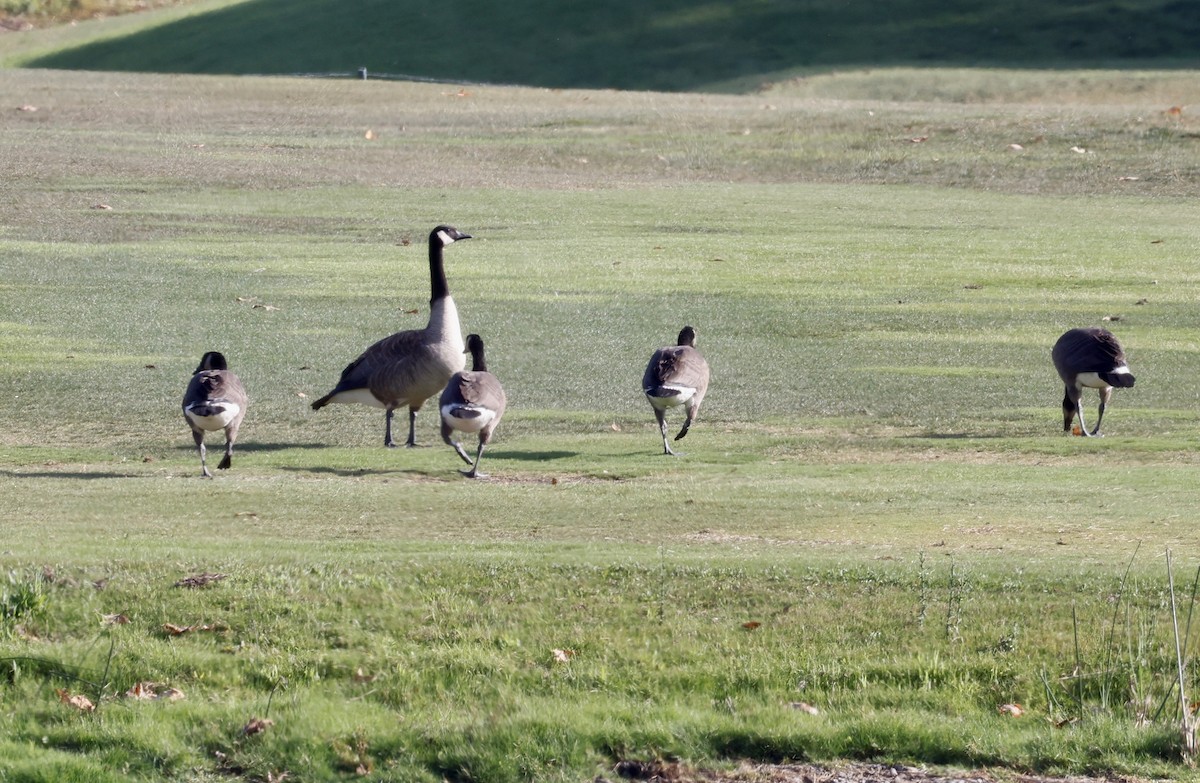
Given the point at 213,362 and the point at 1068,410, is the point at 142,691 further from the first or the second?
the point at 1068,410

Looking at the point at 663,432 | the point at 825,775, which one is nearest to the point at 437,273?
the point at 663,432

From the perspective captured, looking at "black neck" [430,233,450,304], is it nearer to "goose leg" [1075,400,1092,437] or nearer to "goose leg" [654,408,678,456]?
"goose leg" [654,408,678,456]

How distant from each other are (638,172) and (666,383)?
27.9 m

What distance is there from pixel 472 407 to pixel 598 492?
1.51 meters

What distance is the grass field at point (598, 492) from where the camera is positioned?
9.60 meters

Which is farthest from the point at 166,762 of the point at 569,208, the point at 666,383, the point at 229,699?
the point at 569,208

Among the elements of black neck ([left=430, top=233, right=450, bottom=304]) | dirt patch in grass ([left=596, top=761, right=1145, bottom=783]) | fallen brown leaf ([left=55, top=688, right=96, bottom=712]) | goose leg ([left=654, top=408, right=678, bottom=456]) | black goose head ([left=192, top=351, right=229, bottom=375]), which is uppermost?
black neck ([left=430, top=233, right=450, bottom=304])

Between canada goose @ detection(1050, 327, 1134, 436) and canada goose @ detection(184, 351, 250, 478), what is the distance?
850cm

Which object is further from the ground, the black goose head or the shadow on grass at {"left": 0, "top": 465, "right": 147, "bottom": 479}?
the black goose head

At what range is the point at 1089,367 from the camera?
17.6 m

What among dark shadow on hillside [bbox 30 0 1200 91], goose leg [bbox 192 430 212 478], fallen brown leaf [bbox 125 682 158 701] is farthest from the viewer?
dark shadow on hillside [bbox 30 0 1200 91]

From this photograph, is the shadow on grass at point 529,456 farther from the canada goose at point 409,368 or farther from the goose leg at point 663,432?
the canada goose at point 409,368

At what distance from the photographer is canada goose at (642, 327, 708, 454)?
651 inches

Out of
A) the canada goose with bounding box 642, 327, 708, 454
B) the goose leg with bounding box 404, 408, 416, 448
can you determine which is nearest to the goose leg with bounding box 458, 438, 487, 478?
the canada goose with bounding box 642, 327, 708, 454
